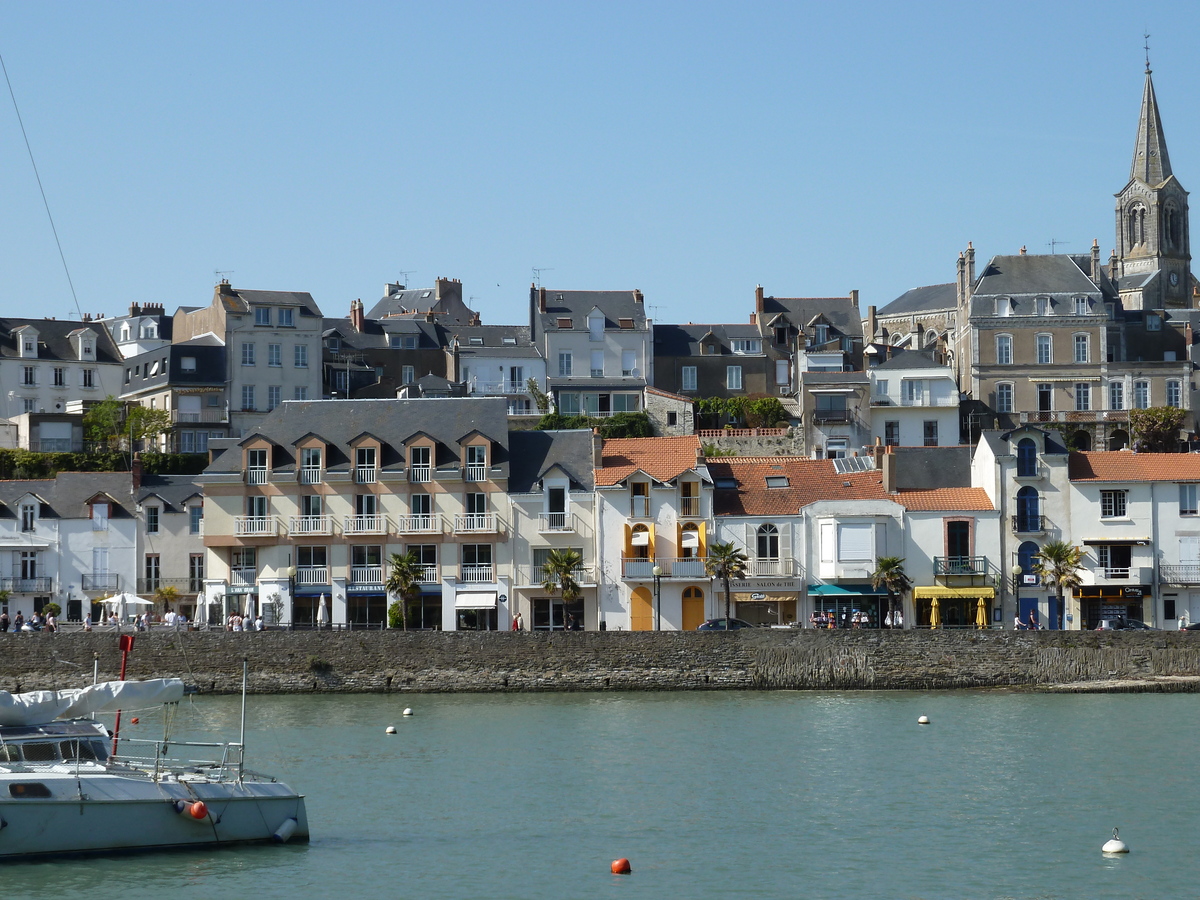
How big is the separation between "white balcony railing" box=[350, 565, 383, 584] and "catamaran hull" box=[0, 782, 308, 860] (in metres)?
32.8

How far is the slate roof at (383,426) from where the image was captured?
65062mm

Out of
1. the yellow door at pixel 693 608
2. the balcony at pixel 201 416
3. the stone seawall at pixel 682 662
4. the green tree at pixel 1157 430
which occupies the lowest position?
the stone seawall at pixel 682 662

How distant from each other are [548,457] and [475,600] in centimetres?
637

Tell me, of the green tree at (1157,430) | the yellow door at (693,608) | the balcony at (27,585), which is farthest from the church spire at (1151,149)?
the balcony at (27,585)

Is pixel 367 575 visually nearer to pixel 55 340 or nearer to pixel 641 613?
pixel 641 613

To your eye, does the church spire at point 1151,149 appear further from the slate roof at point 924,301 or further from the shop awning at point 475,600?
the shop awning at point 475,600

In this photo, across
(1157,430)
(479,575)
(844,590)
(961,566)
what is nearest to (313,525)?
(479,575)

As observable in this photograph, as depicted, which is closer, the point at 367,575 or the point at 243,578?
the point at 367,575

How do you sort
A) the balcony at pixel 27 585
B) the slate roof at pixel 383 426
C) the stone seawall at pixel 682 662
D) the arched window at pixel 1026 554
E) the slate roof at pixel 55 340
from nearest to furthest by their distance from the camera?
the stone seawall at pixel 682 662 < the arched window at pixel 1026 554 < the slate roof at pixel 383 426 < the balcony at pixel 27 585 < the slate roof at pixel 55 340

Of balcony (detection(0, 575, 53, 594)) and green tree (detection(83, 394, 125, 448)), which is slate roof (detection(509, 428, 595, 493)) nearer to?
balcony (detection(0, 575, 53, 594))

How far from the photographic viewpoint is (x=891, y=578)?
60750mm

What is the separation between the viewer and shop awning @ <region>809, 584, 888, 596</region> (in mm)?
61688

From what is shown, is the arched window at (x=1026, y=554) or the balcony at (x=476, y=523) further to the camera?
the balcony at (x=476, y=523)

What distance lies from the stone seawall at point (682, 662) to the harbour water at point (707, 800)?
2230 millimetres
